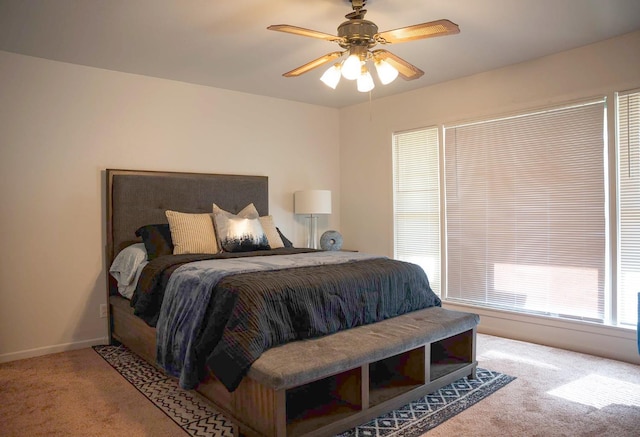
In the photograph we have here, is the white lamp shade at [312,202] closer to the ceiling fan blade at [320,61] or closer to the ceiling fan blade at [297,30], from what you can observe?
the ceiling fan blade at [320,61]

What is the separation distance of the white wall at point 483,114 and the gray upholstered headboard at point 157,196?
1.44m

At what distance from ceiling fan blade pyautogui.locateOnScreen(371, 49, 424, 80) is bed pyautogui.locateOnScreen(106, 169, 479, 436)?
132 centimetres

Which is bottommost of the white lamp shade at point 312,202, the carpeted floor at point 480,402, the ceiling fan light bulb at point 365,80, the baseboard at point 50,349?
the carpeted floor at point 480,402

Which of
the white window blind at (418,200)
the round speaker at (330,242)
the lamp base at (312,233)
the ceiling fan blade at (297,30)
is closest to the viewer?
the ceiling fan blade at (297,30)

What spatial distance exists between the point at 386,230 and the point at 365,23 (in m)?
2.82

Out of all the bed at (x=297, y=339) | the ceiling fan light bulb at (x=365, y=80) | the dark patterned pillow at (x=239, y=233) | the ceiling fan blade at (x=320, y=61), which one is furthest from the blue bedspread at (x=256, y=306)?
the ceiling fan blade at (x=320, y=61)

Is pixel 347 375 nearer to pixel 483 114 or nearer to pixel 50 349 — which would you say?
pixel 50 349

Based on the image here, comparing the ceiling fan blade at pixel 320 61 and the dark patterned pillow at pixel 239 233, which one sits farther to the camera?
the dark patterned pillow at pixel 239 233

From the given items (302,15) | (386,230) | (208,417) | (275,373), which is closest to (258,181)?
(386,230)

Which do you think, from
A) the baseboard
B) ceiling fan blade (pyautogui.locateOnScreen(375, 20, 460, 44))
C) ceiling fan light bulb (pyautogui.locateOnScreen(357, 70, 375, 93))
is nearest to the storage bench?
ceiling fan light bulb (pyautogui.locateOnScreen(357, 70, 375, 93))

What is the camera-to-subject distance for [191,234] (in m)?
3.64

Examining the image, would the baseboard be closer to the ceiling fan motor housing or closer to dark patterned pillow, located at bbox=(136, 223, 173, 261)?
dark patterned pillow, located at bbox=(136, 223, 173, 261)

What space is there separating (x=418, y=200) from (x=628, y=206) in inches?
76.1

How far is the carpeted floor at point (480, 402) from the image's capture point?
2.27m
